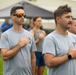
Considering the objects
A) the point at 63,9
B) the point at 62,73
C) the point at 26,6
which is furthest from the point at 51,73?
the point at 26,6

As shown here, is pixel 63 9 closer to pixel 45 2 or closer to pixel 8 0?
pixel 45 2

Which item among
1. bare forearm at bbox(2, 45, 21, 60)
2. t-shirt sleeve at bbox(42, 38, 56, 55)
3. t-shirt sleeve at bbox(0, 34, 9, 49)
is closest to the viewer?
t-shirt sleeve at bbox(42, 38, 56, 55)

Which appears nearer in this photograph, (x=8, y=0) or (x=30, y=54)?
(x=30, y=54)

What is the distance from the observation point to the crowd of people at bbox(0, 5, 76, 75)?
504 cm

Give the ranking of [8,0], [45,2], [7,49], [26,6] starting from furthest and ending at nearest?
[8,0] → [45,2] → [26,6] → [7,49]

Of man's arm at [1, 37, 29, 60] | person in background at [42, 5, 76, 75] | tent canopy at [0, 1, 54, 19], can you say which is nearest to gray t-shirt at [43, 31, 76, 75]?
person in background at [42, 5, 76, 75]

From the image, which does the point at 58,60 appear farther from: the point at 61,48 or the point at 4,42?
the point at 4,42

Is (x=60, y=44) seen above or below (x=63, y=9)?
below

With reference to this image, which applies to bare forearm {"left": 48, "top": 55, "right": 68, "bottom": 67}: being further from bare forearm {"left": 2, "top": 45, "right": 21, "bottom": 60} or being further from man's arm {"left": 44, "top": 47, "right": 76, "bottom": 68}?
bare forearm {"left": 2, "top": 45, "right": 21, "bottom": 60}

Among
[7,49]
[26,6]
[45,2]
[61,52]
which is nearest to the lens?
[61,52]

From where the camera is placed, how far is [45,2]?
19.2 meters

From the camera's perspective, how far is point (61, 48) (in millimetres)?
5043

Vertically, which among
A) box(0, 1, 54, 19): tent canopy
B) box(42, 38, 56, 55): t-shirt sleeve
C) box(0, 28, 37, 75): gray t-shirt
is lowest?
box(0, 1, 54, 19): tent canopy

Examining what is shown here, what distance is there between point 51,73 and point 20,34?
1096 mm
